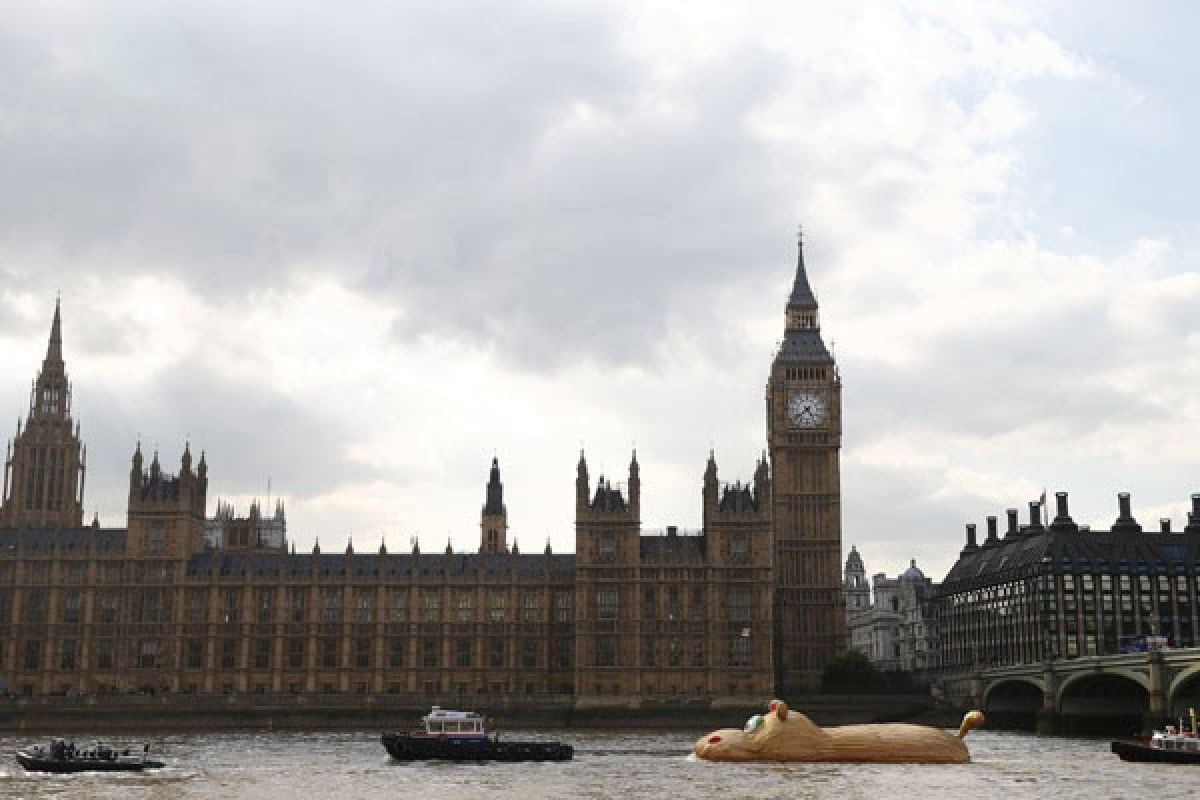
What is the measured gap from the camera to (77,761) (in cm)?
7394

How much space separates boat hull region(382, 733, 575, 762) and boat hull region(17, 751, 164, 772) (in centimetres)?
1365

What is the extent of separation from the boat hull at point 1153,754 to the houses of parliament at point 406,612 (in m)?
64.5

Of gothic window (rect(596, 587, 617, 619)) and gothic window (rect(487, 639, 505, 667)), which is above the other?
gothic window (rect(596, 587, 617, 619))

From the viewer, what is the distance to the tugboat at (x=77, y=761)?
73188mm

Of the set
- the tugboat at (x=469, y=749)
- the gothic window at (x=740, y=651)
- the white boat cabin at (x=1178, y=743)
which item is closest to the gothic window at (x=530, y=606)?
the gothic window at (x=740, y=651)

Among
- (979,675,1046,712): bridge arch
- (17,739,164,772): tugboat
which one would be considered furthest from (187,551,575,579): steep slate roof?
(17,739,164,772): tugboat

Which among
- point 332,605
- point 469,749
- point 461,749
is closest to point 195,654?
point 332,605

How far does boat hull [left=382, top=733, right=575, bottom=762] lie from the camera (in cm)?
8319

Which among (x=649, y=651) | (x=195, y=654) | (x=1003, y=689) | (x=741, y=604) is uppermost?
(x=741, y=604)

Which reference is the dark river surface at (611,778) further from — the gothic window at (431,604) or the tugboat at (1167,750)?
the gothic window at (431,604)

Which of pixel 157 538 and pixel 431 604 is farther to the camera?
pixel 157 538

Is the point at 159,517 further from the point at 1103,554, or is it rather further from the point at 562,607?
the point at 1103,554

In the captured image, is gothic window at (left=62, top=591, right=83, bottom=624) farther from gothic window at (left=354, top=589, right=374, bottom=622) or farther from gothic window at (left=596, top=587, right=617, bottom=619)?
gothic window at (left=596, top=587, right=617, bottom=619)

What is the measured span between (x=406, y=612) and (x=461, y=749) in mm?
70895
